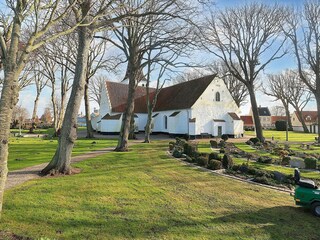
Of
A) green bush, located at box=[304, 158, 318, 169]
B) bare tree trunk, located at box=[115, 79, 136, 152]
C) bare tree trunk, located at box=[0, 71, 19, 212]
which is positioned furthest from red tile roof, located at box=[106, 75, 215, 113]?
bare tree trunk, located at box=[0, 71, 19, 212]

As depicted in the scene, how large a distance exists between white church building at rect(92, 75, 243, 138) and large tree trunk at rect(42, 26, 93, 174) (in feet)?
78.9

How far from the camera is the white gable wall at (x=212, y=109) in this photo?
34781 mm

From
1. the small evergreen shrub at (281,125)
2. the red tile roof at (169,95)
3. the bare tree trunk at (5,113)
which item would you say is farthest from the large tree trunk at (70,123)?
the small evergreen shrub at (281,125)

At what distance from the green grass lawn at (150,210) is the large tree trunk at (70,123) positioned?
111cm

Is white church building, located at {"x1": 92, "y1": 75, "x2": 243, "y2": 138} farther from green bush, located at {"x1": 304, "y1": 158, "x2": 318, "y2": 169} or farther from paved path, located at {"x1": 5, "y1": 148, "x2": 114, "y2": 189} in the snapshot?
paved path, located at {"x1": 5, "y1": 148, "x2": 114, "y2": 189}

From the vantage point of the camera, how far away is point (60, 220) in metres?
5.91

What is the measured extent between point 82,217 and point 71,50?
937 inches

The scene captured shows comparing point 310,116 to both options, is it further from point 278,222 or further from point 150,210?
point 150,210

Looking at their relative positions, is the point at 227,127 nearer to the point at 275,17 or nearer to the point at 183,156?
the point at 275,17

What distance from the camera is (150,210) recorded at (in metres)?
6.86

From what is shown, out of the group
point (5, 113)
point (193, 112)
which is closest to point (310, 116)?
point (193, 112)

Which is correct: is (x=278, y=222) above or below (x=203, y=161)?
below

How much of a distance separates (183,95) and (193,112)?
5.16 meters

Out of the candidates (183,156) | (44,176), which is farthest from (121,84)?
(44,176)
